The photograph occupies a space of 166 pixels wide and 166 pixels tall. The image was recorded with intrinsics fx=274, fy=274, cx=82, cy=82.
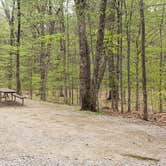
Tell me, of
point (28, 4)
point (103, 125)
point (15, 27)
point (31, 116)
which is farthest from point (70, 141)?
point (15, 27)

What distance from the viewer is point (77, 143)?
19.4 ft

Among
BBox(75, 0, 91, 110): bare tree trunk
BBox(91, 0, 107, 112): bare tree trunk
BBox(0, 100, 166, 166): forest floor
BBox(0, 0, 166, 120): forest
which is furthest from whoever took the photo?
BBox(75, 0, 91, 110): bare tree trunk

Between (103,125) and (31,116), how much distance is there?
2.81 meters

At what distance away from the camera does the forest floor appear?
4734 mm

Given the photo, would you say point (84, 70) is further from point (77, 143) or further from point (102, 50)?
point (77, 143)

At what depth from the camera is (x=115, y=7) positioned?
1227cm

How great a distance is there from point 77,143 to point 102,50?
597 cm

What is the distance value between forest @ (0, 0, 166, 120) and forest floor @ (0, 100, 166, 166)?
2.66m

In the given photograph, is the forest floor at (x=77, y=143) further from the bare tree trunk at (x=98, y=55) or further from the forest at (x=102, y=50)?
the forest at (x=102, y=50)

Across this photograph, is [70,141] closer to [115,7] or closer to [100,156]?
[100,156]

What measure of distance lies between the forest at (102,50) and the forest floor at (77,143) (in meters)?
2.66

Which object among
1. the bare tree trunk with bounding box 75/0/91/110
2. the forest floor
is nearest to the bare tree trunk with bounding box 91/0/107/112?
the bare tree trunk with bounding box 75/0/91/110

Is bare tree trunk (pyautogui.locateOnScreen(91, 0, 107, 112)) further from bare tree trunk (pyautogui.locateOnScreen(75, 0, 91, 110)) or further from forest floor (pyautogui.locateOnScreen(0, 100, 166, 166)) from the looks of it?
forest floor (pyautogui.locateOnScreen(0, 100, 166, 166))

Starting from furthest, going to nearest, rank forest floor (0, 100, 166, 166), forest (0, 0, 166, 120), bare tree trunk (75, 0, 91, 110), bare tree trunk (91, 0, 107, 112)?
bare tree trunk (75, 0, 91, 110), forest (0, 0, 166, 120), bare tree trunk (91, 0, 107, 112), forest floor (0, 100, 166, 166)
